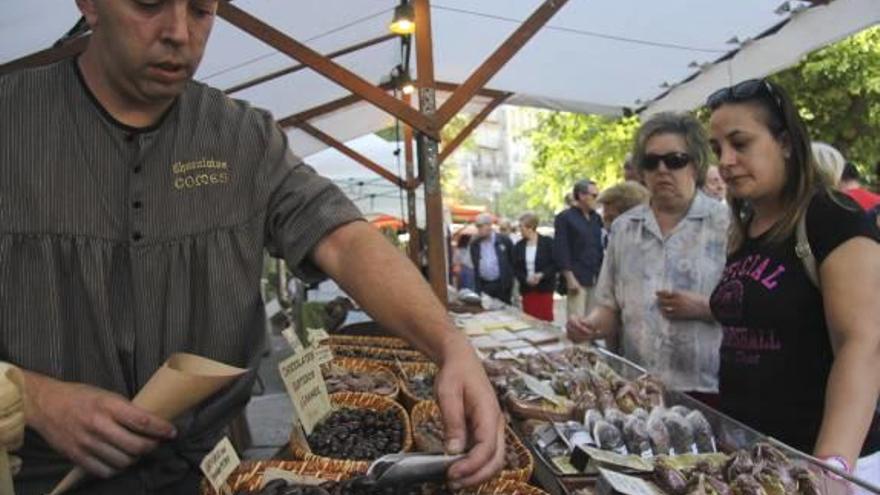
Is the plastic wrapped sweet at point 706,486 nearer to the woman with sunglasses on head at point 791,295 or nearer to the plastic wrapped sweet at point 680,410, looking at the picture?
the woman with sunglasses on head at point 791,295

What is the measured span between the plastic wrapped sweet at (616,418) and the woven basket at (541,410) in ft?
0.44

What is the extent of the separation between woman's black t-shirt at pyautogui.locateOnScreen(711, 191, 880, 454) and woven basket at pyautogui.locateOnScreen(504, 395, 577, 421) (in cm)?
52

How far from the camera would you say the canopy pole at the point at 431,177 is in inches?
210

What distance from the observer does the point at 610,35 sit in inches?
245

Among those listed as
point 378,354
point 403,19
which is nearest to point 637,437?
point 378,354

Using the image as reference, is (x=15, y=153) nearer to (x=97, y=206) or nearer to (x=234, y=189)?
(x=97, y=206)

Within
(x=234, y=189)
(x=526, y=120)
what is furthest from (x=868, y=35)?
(x=526, y=120)

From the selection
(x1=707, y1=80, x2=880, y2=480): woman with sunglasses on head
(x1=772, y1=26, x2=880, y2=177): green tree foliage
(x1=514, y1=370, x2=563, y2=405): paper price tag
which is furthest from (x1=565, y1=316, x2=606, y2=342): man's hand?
(x1=772, y1=26, x2=880, y2=177): green tree foliage

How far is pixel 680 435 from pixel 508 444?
48 centimetres

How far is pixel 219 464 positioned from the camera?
4.78 feet

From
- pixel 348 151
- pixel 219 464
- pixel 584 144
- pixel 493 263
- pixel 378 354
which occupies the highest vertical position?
pixel 584 144

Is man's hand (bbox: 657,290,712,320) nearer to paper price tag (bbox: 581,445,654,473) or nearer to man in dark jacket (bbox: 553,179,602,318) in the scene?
paper price tag (bbox: 581,445,654,473)

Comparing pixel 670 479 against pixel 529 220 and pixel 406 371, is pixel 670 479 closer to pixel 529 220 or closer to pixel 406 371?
pixel 406 371

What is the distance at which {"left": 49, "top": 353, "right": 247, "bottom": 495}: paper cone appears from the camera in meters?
1.19
